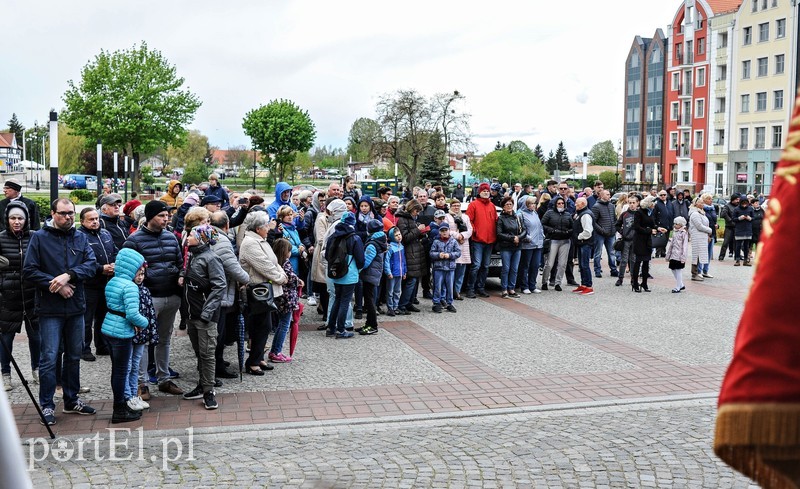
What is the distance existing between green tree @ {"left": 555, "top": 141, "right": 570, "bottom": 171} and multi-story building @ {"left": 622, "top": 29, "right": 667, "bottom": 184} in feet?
142

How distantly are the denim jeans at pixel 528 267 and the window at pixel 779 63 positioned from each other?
57.6m

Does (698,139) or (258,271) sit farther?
(698,139)

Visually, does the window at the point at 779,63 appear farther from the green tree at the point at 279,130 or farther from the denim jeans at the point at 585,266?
the denim jeans at the point at 585,266

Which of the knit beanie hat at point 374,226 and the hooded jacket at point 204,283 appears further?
the knit beanie hat at point 374,226

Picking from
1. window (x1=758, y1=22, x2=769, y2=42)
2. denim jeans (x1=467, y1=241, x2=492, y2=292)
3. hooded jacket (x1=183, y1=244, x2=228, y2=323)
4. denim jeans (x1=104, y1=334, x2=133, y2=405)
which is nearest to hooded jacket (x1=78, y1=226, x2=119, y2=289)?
hooded jacket (x1=183, y1=244, x2=228, y2=323)

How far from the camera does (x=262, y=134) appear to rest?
6112cm

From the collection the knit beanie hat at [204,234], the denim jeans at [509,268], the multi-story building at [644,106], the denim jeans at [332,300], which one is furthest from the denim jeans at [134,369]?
the multi-story building at [644,106]

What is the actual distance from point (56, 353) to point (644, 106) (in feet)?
304

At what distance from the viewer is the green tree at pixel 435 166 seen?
5650cm

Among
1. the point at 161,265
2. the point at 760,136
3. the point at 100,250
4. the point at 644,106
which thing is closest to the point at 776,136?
the point at 760,136

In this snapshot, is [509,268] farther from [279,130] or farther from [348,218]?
[279,130]

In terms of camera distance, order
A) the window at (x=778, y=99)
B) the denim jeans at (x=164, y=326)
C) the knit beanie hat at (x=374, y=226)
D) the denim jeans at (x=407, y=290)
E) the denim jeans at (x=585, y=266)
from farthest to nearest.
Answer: the window at (x=778, y=99) → the denim jeans at (x=585, y=266) → the denim jeans at (x=407, y=290) → the knit beanie hat at (x=374, y=226) → the denim jeans at (x=164, y=326)

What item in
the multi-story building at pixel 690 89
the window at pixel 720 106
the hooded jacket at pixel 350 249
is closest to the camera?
the hooded jacket at pixel 350 249

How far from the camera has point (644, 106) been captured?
93.7m
